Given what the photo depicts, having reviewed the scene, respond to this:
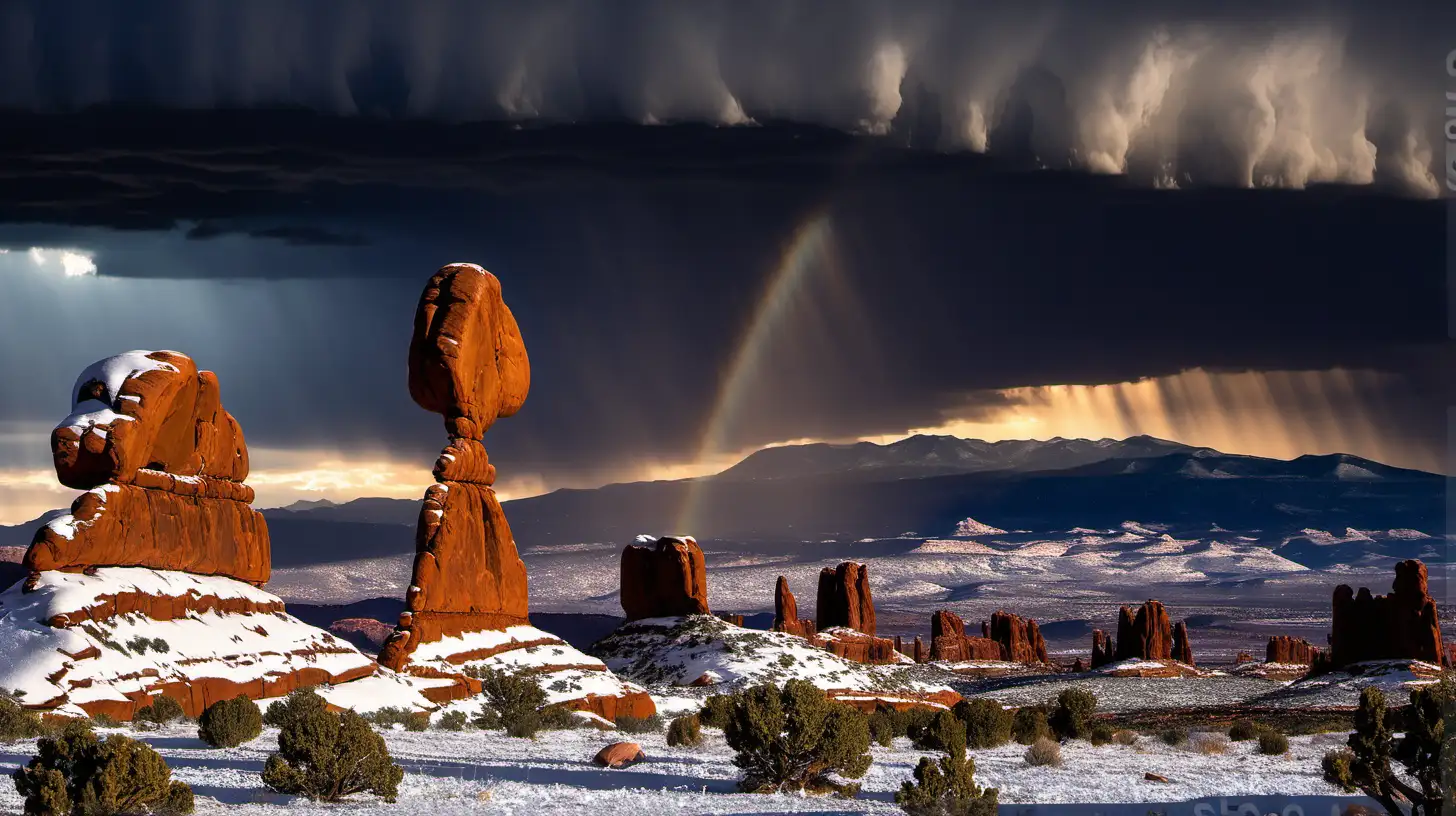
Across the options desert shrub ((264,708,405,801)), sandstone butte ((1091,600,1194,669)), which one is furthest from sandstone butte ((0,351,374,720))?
sandstone butte ((1091,600,1194,669))

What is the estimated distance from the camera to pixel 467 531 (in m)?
49.8

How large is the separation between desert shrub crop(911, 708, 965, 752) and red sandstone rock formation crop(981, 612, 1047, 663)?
4774 inches

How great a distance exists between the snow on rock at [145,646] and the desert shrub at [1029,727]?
17.5 m

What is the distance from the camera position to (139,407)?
40.7 meters

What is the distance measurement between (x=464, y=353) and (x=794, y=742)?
2595 centimetres

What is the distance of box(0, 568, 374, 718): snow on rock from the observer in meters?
35.7

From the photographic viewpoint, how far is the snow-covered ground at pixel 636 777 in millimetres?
23719

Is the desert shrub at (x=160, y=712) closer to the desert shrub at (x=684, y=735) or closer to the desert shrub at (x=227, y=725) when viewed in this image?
the desert shrub at (x=227, y=725)

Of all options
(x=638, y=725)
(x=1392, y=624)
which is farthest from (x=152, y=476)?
(x=1392, y=624)

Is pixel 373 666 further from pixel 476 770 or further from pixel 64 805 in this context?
pixel 64 805

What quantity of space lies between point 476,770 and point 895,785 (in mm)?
7370

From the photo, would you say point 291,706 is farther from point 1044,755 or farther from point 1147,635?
point 1147,635

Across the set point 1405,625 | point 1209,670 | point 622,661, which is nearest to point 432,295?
point 622,661

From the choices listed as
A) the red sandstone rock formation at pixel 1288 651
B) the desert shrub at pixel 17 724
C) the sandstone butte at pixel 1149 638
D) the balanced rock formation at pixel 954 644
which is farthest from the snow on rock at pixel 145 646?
the red sandstone rock formation at pixel 1288 651
